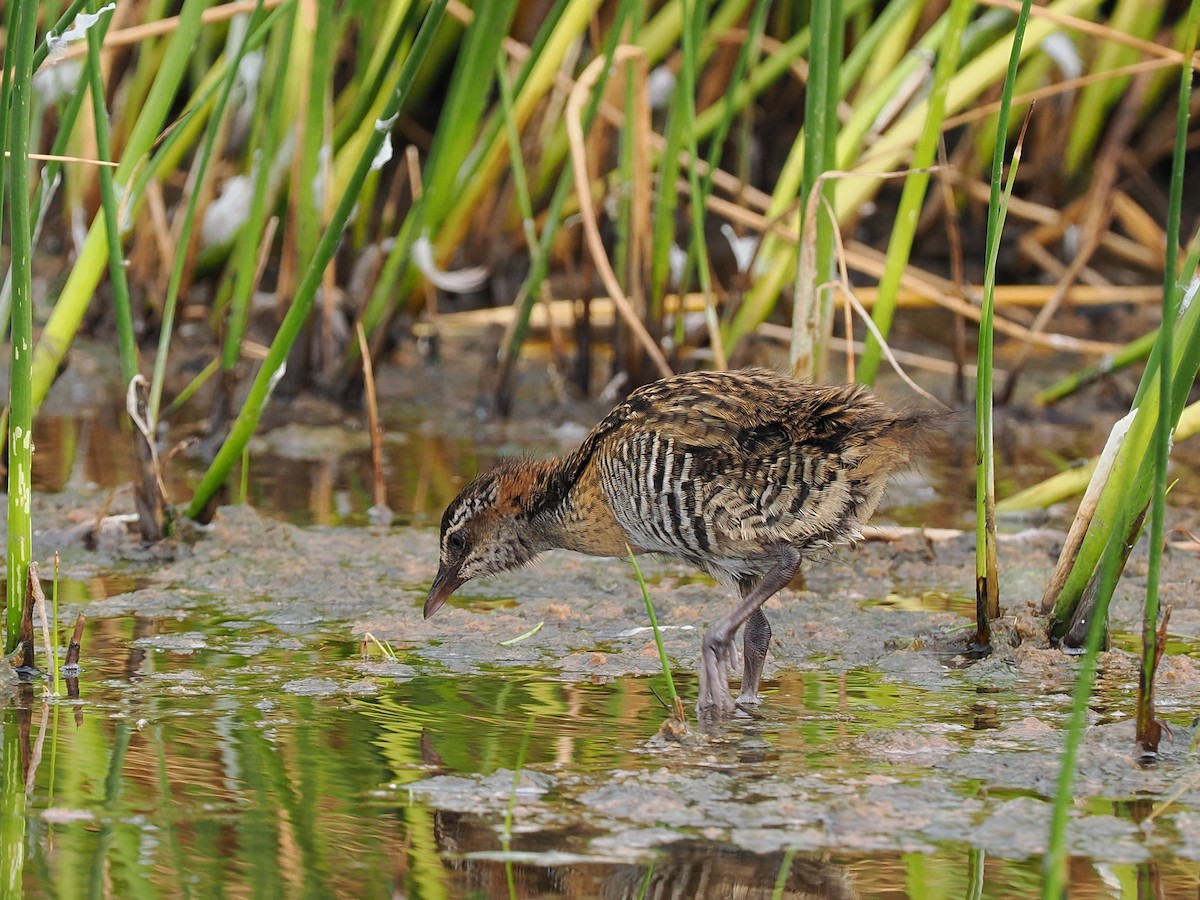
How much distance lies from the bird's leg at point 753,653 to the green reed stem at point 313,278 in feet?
4.32

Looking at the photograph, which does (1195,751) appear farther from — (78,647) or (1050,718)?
(78,647)

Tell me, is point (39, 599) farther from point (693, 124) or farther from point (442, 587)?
point (693, 124)

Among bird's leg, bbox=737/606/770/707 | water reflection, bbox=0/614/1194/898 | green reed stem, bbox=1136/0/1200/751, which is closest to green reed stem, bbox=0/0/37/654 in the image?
water reflection, bbox=0/614/1194/898

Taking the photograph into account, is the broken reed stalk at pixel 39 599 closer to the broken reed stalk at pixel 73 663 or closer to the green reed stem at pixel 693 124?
the broken reed stalk at pixel 73 663

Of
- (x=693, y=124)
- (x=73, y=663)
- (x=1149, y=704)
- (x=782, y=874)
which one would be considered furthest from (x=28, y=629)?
(x=693, y=124)

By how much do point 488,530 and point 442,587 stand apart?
0.64 ft

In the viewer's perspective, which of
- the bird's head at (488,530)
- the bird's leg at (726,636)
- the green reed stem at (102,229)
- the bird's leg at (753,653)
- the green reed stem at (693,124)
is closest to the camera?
the bird's leg at (726,636)

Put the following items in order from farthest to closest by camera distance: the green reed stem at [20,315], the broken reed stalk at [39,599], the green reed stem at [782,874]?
the broken reed stalk at [39,599]
the green reed stem at [20,315]
the green reed stem at [782,874]

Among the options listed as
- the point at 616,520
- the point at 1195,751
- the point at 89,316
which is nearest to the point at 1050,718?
the point at 1195,751

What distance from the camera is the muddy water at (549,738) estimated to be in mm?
2602

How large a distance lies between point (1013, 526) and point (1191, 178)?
4.79 metres

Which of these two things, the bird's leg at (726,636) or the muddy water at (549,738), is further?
the bird's leg at (726,636)

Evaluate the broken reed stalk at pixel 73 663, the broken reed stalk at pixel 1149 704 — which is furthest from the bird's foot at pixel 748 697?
the broken reed stalk at pixel 73 663

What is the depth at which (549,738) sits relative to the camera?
10.6 ft
